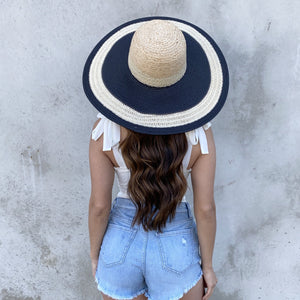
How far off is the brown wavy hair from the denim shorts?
0.19 ft

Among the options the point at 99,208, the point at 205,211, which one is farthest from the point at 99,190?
the point at 205,211

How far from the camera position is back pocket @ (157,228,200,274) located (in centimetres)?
140

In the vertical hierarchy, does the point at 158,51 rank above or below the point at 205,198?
above

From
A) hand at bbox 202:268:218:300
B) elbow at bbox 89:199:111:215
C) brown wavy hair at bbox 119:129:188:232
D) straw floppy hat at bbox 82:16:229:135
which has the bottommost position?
hand at bbox 202:268:218:300

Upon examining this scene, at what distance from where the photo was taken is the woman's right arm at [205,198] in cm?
133

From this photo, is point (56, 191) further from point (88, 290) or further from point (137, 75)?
point (137, 75)

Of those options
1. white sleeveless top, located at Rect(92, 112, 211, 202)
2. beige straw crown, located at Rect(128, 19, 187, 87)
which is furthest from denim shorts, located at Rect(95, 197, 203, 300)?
beige straw crown, located at Rect(128, 19, 187, 87)

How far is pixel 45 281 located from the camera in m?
2.32

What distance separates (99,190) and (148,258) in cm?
34

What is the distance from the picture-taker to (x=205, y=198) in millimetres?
1418

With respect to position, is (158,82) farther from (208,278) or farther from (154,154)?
(208,278)

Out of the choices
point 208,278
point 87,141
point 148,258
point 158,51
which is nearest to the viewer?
point 158,51

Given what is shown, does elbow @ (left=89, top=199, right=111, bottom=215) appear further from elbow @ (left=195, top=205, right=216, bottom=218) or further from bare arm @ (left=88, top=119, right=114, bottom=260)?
elbow @ (left=195, top=205, right=216, bottom=218)

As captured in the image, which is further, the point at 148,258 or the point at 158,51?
the point at 148,258
